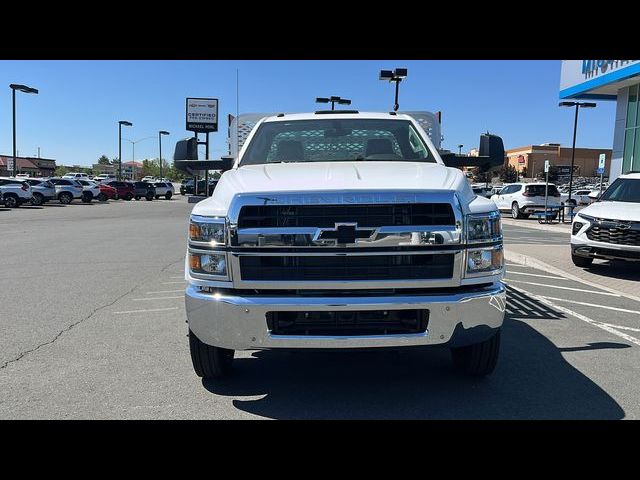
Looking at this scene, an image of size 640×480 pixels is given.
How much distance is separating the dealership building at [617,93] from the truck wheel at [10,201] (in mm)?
28931

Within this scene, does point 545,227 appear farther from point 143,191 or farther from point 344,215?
point 143,191

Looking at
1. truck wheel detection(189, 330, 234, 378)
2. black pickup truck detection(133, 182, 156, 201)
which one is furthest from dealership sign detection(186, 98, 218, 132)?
truck wheel detection(189, 330, 234, 378)

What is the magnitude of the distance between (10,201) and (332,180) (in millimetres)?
32501

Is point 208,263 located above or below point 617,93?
below

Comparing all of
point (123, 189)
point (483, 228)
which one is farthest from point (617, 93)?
point (123, 189)

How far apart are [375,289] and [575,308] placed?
449 cm

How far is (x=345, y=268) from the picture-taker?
3412 millimetres

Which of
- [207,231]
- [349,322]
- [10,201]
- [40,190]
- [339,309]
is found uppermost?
[207,231]

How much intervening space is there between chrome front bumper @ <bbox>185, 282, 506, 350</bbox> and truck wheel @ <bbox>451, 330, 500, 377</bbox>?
542 mm

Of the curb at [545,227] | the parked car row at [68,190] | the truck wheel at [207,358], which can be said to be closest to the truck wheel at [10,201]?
the parked car row at [68,190]

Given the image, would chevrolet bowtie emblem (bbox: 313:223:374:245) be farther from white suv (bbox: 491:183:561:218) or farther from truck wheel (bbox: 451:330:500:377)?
white suv (bbox: 491:183:561:218)

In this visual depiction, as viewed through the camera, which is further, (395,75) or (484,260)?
(395,75)

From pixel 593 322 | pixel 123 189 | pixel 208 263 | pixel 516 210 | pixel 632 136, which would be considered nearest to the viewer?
pixel 208 263

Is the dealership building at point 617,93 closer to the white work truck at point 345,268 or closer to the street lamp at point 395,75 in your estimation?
the street lamp at point 395,75
